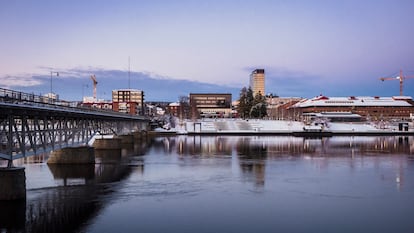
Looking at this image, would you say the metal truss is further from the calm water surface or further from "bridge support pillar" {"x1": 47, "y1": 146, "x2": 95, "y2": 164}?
the calm water surface

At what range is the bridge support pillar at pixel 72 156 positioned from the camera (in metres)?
58.2

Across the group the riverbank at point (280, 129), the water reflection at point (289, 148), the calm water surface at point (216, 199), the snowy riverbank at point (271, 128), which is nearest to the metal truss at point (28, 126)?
the calm water surface at point (216, 199)

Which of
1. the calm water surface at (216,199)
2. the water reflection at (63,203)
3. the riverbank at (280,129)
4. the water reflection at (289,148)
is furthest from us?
the riverbank at (280,129)

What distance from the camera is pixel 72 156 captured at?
58125 mm

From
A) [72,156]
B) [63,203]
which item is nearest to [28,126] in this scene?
[63,203]

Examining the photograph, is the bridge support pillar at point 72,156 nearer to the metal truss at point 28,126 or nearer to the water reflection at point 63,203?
the metal truss at point 28,126

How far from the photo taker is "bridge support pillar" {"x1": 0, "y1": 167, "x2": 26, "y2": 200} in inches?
1278

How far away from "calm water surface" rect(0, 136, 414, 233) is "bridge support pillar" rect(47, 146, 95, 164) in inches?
64.8

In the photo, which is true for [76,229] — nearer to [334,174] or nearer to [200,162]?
[334,174]

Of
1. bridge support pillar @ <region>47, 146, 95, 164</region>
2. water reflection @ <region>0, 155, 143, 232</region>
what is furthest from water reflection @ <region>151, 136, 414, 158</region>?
water reflection @ <region>0, 155, 143, 232</region>

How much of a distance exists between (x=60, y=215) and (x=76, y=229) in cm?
385

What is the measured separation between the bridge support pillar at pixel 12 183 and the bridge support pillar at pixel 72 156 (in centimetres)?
2472

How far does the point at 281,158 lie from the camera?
71.0 meters

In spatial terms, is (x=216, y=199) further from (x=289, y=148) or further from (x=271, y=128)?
(x=271, y=128)
